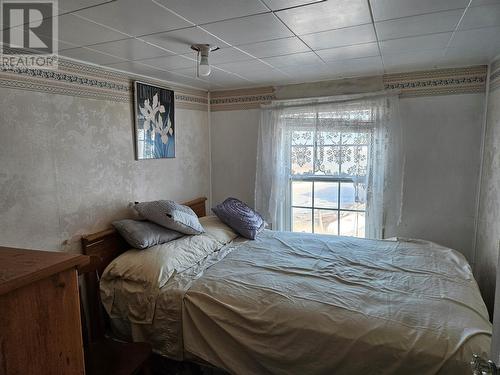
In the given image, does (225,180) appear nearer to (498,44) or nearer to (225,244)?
(225,244)

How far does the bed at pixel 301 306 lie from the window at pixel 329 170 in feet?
2.57

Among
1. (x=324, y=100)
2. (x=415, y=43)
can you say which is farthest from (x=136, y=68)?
(x=415, y=43)

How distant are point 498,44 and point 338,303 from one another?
6.68 feet

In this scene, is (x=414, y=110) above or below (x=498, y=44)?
below

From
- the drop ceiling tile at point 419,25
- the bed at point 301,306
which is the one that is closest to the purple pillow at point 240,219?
the bed at point 301,306

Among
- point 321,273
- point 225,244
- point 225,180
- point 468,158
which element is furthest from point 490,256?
point 225,180

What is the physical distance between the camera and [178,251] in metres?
2.31

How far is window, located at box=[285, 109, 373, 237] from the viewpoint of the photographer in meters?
3.15

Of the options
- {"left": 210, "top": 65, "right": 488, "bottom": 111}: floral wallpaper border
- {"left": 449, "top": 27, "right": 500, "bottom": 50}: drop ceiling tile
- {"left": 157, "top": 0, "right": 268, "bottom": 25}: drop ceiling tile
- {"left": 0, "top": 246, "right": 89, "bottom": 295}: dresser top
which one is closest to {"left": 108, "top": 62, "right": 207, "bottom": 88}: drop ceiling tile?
{"left": 157, "top": 0, "right": 268, "bottom": 25}: drop ceiling tile

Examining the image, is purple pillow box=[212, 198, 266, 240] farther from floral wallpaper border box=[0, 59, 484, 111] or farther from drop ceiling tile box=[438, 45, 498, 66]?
drop ceiling tile box=[438, 45, 498, 66]

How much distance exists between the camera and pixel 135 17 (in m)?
1.58

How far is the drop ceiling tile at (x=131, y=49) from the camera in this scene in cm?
197

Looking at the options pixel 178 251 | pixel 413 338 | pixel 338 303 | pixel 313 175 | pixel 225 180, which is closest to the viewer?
pixel 413 338

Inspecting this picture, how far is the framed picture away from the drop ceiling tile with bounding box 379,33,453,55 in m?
1.95
